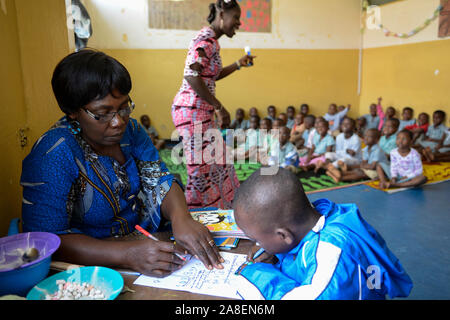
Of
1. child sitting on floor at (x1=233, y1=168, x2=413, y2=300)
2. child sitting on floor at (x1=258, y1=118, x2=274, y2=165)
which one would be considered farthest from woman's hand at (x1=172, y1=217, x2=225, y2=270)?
child sitting on floor at (x1=258, y1=118, x2=274, y2=165)

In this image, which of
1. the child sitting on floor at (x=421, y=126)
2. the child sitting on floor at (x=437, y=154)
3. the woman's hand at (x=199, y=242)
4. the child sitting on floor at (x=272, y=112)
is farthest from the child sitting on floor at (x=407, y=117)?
the woman's hand at (x=199, y=242)

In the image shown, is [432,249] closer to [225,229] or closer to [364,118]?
[225,229]

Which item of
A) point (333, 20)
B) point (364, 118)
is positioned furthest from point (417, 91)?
point (333, 20)

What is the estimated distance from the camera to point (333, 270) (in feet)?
3.14

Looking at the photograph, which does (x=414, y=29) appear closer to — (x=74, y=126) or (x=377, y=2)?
(x=377, y=2)

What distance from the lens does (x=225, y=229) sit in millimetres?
1415

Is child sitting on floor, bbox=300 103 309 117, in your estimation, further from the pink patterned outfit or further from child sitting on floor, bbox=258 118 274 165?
the pink patterned outfit

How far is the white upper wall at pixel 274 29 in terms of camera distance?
6.92 m

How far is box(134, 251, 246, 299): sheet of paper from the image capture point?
1.05m

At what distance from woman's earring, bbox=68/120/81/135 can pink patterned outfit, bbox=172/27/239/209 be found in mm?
1478

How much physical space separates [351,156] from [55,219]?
4.93 meters

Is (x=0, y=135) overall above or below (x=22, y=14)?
below

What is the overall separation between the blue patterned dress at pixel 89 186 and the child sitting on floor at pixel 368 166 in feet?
12.3

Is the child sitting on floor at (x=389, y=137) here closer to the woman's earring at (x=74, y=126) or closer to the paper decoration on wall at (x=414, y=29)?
the paper decoration on wall at (x=414, y=29)
